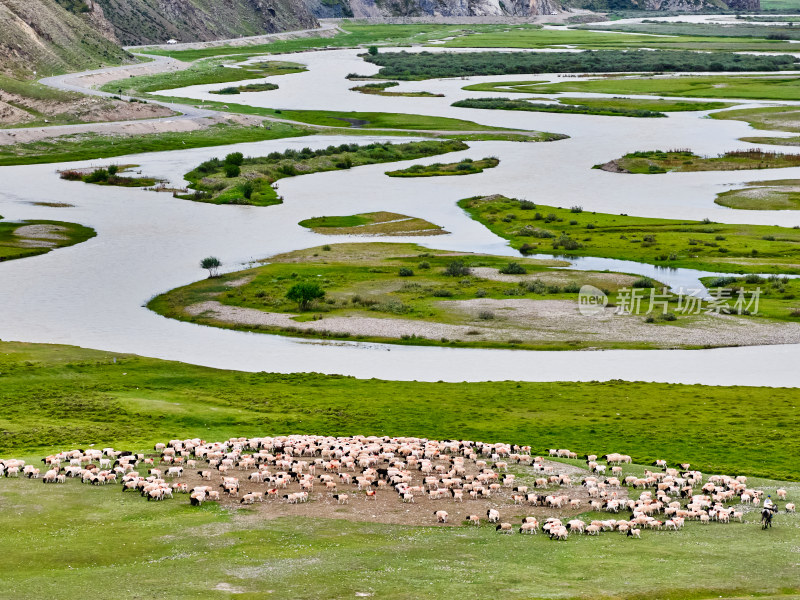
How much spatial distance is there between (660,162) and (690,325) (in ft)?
203

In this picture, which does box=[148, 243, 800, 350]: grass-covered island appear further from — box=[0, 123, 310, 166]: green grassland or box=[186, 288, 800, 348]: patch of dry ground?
box=[0, 123, 310, 166]: green grassland

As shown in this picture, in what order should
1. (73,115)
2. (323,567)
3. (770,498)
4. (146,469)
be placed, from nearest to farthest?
(323,567) → (770,498) → (146,469) → (73,115)

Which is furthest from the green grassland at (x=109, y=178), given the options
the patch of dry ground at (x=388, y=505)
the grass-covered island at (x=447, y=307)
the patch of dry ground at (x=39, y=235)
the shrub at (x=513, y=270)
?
the patch of dry ground at (x=388, y=505)

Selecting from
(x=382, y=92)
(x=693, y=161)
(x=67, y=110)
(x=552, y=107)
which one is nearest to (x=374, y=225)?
(x=693, y=161)

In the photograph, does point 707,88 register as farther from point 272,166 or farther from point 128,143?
point 128,143

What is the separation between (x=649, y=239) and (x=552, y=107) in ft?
296

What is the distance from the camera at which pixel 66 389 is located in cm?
5134

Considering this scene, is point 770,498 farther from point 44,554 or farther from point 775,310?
point 775,310

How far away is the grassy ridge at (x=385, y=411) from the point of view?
141ft

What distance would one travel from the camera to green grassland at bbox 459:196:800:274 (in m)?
78.2

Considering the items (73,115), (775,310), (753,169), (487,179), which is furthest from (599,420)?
(73,115)

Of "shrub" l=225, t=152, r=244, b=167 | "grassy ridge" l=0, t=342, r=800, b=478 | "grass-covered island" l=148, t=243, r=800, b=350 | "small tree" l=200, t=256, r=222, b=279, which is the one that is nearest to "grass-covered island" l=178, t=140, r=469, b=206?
"shrub" l=225, t=152, r=244, b=167

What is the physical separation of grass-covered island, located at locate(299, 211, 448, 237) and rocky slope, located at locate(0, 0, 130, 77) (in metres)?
76.9

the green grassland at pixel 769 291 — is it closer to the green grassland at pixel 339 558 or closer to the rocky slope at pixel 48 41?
the green grassland at pixel 339 558
